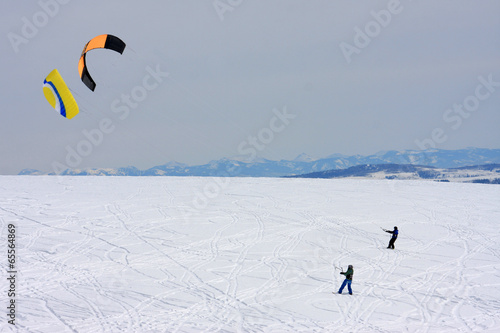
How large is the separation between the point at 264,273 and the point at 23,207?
15544 mm

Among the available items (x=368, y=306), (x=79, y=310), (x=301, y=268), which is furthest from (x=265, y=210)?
(x=79, y=310)

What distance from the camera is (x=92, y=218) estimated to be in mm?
21688

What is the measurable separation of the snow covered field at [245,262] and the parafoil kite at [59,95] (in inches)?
218

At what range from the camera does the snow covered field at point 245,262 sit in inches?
451

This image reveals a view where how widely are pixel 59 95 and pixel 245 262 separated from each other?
1117cm

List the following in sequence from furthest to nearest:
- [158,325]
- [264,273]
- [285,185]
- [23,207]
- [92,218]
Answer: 1. [285,185]
2. [23,207]
3. [92,218]
4. [264,273]
5. [158,325]

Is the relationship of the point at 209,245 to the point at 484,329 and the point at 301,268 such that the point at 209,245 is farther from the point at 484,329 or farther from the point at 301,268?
the point at 484,329

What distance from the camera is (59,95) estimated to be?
18859 millimetres

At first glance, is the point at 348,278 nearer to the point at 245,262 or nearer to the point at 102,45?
the point at 245,262

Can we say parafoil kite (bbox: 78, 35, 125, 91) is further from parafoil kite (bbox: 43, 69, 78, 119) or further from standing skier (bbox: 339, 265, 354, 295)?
standing skier (bbox: 339, 265, 354, 295)

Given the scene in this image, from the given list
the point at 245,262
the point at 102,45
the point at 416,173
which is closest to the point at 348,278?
the point at 245,262

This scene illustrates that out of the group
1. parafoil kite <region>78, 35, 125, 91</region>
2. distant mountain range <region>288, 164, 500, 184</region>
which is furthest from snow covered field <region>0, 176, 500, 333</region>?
distant mountain range <region>288, 164, 500, 184</region>

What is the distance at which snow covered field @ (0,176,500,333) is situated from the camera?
37.6 ft

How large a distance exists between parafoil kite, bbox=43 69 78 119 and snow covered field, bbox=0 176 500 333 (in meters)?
5.54
